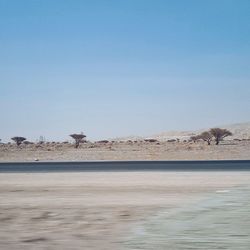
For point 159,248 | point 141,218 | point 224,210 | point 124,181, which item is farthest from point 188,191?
point 159,248

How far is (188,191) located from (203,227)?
11.3 metres

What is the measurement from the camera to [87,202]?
1738cm

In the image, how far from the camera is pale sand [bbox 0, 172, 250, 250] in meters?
11.6

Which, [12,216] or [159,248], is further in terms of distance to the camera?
[12,216]

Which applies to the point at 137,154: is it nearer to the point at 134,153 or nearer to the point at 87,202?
the point at 134,153

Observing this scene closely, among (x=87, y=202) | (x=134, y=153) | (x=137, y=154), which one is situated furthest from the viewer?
(x=134, y=153)

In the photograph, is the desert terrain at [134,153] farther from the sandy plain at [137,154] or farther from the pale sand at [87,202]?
the pale sand at [87,202]

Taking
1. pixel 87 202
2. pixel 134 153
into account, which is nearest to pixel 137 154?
pixel 134 153

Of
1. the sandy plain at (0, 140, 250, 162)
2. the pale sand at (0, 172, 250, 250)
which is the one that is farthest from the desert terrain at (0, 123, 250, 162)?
the pale sand at (0, 172, 250, 250)

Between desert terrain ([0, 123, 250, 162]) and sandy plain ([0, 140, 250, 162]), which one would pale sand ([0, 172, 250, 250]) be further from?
sandy plain ([0, 140, 250, 162])

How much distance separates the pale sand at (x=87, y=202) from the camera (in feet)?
38.0

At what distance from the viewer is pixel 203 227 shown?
8.92m

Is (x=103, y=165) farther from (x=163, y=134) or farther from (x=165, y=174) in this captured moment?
(x=163, y=134)

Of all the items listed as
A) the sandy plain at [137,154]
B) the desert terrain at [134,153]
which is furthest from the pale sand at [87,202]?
the sandy plain at [137,154]
